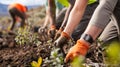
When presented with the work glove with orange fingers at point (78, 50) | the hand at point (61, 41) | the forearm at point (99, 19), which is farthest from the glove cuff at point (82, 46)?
the hand at point (61, 41)

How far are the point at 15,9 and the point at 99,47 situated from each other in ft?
30.2

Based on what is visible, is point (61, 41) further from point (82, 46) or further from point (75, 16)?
point (82, 46)

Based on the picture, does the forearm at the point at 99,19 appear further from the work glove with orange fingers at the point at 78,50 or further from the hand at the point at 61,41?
the hand at the point at 61,41

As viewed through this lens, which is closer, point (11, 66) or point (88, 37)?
point (88, 37)

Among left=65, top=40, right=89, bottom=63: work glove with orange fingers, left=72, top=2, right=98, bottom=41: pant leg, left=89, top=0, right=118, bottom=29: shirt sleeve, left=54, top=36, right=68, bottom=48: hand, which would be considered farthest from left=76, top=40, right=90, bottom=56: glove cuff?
left=72, top=2, right=98, bottom=41: pant leg

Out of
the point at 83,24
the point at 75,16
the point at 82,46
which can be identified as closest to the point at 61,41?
the point at 75,16

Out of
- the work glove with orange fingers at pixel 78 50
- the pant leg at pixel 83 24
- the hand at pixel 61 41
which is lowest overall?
the work glove with orange fingers at pixel 78 50

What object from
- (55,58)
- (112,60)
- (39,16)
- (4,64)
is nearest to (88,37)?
(55,58)

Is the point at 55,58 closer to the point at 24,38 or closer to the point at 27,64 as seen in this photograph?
the point at 27,64

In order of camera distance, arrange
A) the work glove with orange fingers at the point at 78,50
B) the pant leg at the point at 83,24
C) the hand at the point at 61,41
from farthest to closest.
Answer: the pant leg at the point at 83,24 < the hand at the point at 61,41 < the work glove with orange fingers at the point at 78,50

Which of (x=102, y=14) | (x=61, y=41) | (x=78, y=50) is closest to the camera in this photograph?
(x=78, y=50)

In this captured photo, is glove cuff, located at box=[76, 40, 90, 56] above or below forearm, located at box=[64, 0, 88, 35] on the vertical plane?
below

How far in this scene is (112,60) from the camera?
6.21 feet

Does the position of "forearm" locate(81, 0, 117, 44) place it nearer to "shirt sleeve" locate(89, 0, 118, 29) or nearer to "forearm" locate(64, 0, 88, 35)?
"shirt sleeve" locate(89, 0, 118, 29)
